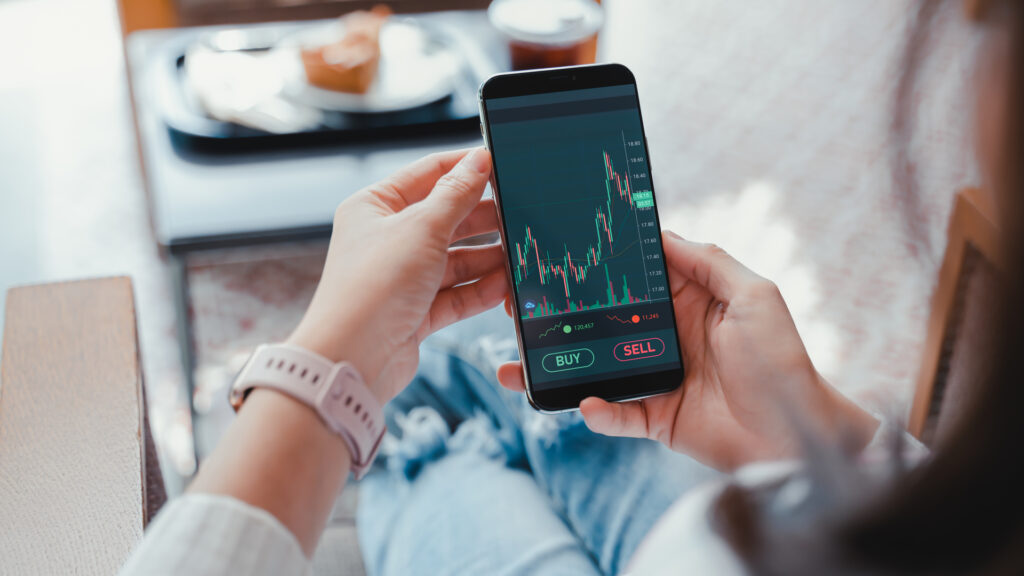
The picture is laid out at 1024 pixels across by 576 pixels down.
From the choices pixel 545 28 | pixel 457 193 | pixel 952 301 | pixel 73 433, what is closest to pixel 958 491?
pixel 457 193

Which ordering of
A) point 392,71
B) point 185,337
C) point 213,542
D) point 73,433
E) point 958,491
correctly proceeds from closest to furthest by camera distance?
point 958,491, point 213,542, point 73,433, point 185,337, point 392,71

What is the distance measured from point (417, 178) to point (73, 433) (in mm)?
391

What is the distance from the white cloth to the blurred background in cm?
57

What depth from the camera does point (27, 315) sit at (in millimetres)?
706

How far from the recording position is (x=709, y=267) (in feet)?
2.47

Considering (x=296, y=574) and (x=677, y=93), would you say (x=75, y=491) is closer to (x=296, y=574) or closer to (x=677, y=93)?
(x=296, y=574)

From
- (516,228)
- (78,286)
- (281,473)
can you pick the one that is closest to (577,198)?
(516,228)

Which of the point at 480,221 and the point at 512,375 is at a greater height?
the point at 480,221

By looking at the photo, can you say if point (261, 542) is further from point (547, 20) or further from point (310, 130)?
point (547, 20)

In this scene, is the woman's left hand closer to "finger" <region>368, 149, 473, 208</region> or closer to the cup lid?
"finger" <region>368, 149, 473, 208</region>

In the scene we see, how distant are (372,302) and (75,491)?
0.91 ft

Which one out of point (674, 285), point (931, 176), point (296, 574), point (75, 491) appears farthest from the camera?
point (931, 176)

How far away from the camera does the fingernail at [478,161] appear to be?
2.34 ft

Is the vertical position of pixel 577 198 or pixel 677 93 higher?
pixel 577 198
